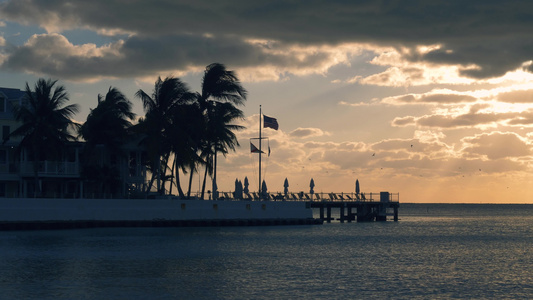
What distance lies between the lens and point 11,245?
4612 cm

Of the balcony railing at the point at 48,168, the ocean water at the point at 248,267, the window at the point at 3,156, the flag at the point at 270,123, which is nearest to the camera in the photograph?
the ocean water at the point at 248,267

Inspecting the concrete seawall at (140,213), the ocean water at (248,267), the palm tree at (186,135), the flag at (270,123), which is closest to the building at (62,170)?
the concrete seawall at (140,213)

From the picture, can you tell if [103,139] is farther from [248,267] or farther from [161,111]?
[248,267]

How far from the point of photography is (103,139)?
62.7 metres

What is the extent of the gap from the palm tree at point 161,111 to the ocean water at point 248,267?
10.2 meters

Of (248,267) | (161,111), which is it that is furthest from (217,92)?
(248,267)

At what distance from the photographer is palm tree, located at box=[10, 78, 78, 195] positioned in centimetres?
5850

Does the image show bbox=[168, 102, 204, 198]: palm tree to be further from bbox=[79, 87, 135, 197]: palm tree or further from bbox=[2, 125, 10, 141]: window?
bbox=[2, 125, 10, 141]: window

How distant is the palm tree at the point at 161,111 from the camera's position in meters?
65.7

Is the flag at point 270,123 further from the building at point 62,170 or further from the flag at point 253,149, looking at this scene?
the building at point 62,170

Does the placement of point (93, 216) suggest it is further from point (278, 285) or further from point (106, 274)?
point (278, 285)

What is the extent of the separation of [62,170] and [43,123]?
465 centimetres

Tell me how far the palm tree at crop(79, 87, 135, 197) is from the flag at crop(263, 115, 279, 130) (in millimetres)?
12557

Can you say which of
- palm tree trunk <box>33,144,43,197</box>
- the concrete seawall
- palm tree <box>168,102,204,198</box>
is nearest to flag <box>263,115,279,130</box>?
palm tree <box>168,102,204,198</box>
